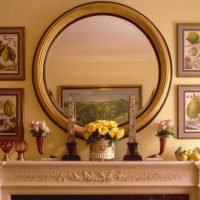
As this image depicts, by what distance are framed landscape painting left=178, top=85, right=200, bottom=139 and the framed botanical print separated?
121 centimetres

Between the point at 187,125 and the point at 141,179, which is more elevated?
the point at 187,125

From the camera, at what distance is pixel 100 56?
3.36 metres

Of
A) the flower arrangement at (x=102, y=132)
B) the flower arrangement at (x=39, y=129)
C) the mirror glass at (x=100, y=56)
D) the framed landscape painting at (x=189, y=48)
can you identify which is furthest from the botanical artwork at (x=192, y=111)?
the flower arrangement at (x=39, y=129)

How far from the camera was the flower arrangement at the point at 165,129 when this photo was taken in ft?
10.4

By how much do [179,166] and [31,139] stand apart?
1.11m

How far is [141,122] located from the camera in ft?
10.7

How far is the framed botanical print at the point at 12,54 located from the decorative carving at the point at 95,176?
0.75 metres

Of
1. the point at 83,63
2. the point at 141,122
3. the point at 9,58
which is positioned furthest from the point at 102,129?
the point at 9,58

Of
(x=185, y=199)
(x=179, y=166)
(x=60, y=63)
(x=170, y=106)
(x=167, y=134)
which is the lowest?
(x=185, y=199)

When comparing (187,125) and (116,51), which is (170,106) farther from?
(116,51)

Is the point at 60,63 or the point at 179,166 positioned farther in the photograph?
the point at 60,63

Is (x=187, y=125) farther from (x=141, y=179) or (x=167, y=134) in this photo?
(x=141, y=179)

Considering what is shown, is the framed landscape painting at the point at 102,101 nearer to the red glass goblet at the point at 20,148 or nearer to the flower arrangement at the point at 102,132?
the flower arrangement at the point at 102,132

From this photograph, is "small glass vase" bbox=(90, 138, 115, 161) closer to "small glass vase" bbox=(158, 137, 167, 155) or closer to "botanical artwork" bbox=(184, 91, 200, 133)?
"small glass vase" bbox=(158, 137, 167, 155)
